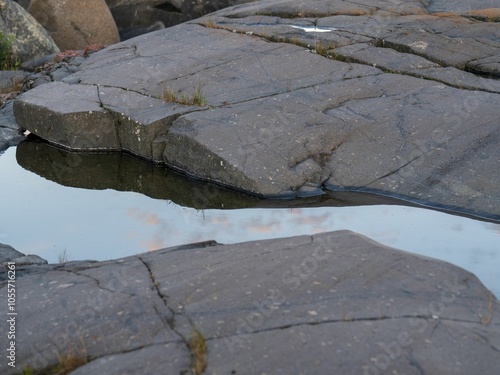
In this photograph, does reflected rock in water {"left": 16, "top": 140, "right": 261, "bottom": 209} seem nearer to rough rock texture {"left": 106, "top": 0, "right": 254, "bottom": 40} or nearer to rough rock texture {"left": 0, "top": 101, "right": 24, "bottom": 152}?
rough rock texture {"left": 0, "top": 101, "right": 24, "bottom": 152}

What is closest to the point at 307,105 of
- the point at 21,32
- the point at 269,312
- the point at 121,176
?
the point at 121,176

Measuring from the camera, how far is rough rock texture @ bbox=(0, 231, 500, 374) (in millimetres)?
3695

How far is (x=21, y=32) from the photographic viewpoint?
12.6 metres

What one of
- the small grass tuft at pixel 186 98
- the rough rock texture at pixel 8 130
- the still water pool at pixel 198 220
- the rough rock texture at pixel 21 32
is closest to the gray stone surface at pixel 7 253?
the still water pool at pixel 198 220

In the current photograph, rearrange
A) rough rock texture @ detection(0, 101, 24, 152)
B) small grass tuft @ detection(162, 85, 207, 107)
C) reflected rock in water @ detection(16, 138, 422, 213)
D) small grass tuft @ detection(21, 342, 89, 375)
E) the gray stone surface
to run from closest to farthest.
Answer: small grass tuft @ detection(21, 342, 89, 375), the gray stone surface, reflected rock in water @ detection(16, 138, 422, 213), small grass tuft @ detection(162, 85, 207, 107), rough rock texture @ detection(0, 101, 24, 152)

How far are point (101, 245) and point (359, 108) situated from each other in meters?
3.24

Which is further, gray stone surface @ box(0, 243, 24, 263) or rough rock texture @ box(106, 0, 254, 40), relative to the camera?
rough rock texture @ box(106, 0, 254, 40)

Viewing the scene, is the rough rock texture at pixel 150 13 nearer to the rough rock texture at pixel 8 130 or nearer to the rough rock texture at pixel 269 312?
the rough rock texture at pixel 8 130

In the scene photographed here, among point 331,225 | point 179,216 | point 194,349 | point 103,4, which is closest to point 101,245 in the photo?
point 179,216

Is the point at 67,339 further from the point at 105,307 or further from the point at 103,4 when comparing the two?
the point at 103,4

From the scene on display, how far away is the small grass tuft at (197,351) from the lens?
3619 mm

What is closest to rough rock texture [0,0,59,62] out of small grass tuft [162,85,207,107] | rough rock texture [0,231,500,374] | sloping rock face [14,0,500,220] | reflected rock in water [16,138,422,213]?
sloping rock face [14,0,500,220]

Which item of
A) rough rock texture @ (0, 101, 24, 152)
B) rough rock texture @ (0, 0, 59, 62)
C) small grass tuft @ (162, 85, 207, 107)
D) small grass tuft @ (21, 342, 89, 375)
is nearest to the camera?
small grass tuft @ (21, 342, 89, 375)

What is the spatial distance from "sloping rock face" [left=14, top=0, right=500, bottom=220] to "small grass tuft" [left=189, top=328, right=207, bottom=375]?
11.1 feet
